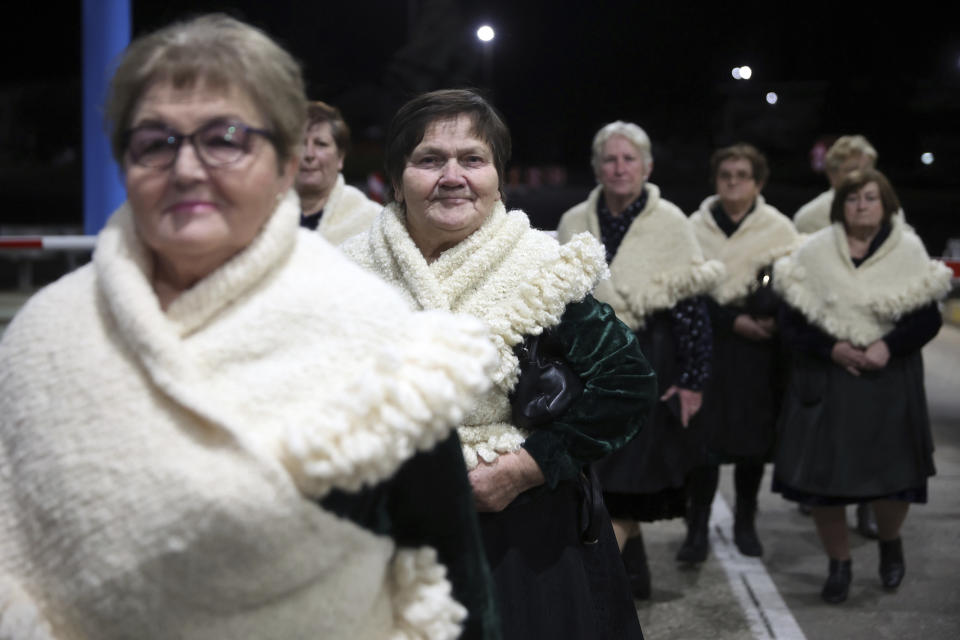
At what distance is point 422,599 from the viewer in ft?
5.47

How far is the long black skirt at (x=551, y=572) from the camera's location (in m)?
2.49

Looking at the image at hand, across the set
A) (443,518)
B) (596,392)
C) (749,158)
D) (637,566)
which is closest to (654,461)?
(637,566)

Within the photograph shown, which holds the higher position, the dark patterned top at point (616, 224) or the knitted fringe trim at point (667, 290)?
the dark patterned top at point (616, 224)

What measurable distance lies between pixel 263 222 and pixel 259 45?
0.24 metres

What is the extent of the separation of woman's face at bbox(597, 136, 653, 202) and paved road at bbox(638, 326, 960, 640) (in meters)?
1.79

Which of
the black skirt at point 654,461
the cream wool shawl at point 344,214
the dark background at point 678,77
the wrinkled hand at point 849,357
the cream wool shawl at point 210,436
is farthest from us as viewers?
the dark background at point 678,77

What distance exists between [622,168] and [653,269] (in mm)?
455

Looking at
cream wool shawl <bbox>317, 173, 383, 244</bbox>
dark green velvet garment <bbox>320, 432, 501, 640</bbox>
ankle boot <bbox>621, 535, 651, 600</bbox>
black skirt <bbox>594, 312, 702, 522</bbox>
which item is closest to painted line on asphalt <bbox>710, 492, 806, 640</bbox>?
ankle boot <bbox>621, 535, 651, 600</bbox>

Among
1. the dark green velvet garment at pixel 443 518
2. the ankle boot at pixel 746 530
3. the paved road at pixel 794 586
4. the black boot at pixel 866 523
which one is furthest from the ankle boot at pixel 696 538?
the dark green velvet garment at pixel 443 518

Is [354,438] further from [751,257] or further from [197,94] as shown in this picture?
[751,257]

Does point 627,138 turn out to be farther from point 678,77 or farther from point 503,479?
point 678,77

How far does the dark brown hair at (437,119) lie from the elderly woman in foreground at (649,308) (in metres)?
2.07

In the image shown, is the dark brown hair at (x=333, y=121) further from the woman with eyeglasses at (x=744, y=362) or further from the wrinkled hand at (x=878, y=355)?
the wrinkled hand at (x=878, y=355)

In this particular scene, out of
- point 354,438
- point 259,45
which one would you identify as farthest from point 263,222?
point 354,438
